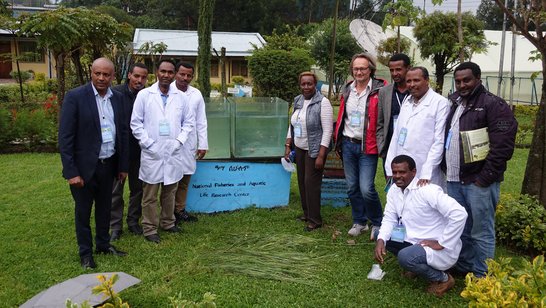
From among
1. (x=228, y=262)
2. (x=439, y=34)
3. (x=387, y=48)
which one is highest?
(x=439, y=34)

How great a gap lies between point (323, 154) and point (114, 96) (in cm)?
204

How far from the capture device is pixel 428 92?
3871 millimetres

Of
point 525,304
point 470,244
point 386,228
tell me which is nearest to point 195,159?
point 386,228

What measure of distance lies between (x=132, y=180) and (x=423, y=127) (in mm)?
2792

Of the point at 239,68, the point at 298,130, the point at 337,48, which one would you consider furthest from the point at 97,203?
the point at 239,68

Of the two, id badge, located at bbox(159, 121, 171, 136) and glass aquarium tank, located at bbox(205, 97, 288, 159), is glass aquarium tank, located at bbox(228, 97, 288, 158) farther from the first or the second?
id badge, located at bbox(159, 121, 171, 136)

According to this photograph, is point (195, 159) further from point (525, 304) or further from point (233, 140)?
point (525, 304)

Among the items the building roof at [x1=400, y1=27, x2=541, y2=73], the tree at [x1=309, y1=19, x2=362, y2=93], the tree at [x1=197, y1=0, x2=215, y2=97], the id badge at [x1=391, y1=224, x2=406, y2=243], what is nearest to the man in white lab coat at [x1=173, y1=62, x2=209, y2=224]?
the id badge at [x1=391, y1=224, x2=406, y2=243]

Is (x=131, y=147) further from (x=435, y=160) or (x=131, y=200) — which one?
(x=435, y=160)

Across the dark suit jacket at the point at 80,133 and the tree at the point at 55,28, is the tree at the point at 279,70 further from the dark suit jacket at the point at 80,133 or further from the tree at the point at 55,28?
the dark suit jacket at the point at 80,133

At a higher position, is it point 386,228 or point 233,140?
point 233,140

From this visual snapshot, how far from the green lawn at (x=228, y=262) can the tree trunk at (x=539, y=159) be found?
146 centimetres

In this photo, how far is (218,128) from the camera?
5.94m

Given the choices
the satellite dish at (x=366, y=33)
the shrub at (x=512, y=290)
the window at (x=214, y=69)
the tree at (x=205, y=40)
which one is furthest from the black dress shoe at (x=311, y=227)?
the window at (x=214, y=69)
